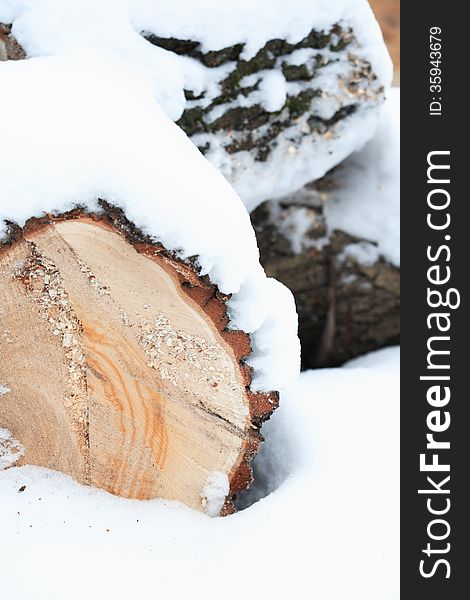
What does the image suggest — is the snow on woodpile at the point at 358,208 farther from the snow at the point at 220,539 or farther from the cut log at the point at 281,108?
the snow at the point at 220,539

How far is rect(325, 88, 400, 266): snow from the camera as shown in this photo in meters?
1.71

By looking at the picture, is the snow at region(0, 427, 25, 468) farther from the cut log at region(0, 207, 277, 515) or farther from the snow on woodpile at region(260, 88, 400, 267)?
the snow on woodpile at region(260, 88, 400, 267)

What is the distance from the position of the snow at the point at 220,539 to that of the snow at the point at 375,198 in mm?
681

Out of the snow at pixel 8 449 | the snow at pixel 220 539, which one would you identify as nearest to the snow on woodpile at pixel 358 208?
the snow at pixel 220 539

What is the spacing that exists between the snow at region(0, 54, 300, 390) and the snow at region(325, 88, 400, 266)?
29.6 inches

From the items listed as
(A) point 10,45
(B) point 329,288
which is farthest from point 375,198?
(A) point 10,45

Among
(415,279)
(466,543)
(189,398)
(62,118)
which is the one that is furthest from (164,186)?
(466,543)

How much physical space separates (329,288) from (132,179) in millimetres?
911

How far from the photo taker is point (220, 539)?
101 centimetres

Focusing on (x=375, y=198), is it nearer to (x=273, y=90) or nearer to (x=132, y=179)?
(x=273, y=90)

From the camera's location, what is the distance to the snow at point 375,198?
5.60 feet

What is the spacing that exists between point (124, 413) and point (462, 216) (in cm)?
65

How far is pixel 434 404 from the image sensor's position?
1.15 m

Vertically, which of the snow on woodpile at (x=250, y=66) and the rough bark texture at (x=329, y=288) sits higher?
the snow on woodpile at (x=250, y=66)
